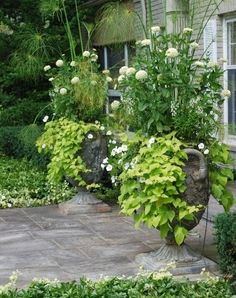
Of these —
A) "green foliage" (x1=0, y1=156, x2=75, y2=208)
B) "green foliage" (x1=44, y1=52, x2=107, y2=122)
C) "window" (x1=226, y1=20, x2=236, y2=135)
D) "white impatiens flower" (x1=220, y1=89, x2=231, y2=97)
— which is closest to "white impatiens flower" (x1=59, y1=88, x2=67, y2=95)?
"green foliage" (x1=44, y1=52, x2=107, y2=122)

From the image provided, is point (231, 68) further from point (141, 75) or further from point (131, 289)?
point (131, 289)

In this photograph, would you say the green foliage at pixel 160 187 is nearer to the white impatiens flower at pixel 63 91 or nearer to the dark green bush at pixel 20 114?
the white impatiens flower at pixel 63 91

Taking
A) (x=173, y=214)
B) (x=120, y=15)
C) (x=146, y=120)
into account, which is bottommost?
(x=173, y=214)

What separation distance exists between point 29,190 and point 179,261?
4.40 m

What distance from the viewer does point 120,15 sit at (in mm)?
8539

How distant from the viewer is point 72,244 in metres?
6.80

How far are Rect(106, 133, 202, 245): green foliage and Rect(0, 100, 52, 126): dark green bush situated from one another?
30.7 ft

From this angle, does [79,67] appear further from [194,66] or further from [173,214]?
[173,214]

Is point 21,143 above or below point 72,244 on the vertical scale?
above

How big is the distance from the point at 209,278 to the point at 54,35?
1053cm

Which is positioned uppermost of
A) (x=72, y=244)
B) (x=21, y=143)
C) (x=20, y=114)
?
(x=20, y=114)

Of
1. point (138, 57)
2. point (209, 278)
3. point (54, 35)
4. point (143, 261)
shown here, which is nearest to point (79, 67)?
point (138, 57)

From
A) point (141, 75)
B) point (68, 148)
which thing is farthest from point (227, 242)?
point (68, 148)

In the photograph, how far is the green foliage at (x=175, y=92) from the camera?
555cm
